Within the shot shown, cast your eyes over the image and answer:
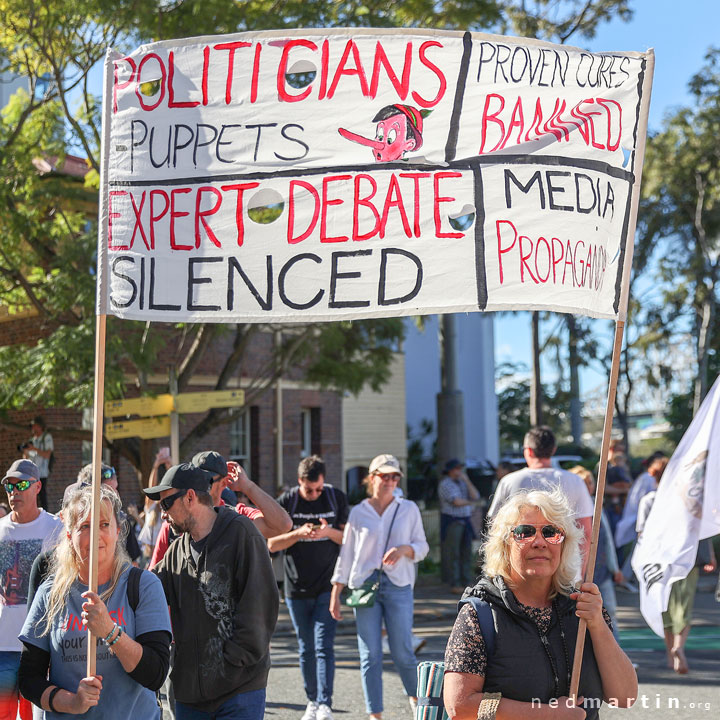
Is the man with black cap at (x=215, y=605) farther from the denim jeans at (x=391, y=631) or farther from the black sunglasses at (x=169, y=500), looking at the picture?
the denim jeans at (x=391, y=631)

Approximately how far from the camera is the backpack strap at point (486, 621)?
336cm

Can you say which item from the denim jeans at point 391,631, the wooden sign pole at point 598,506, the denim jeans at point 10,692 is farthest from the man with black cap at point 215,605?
the denim jeans at point 391,631

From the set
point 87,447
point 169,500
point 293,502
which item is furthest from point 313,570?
point 87,447

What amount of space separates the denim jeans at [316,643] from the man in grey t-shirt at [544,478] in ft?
4.59

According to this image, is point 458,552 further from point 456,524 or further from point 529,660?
point 529,660

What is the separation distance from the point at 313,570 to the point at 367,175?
3912 mm

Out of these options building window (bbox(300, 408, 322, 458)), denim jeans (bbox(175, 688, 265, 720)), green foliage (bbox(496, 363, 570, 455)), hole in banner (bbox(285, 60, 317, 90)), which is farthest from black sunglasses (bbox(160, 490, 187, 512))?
green foliage (bbox(496, 363, 570, 455))

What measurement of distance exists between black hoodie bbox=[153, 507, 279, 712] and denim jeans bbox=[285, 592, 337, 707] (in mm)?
2766

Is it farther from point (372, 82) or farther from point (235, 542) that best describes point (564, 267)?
point (235, 542)

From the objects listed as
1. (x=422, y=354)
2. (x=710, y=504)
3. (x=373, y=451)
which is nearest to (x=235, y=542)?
(x=710, y=504)

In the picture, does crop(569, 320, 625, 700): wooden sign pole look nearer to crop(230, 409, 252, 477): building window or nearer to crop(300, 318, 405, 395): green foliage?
crop(300, 318, 405, 395): green foliage

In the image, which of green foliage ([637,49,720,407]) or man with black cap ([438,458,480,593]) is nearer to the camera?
man with black cap ([438,458,480,593])

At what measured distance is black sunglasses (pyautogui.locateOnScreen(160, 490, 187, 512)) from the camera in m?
4.57

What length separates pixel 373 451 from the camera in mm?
27312
